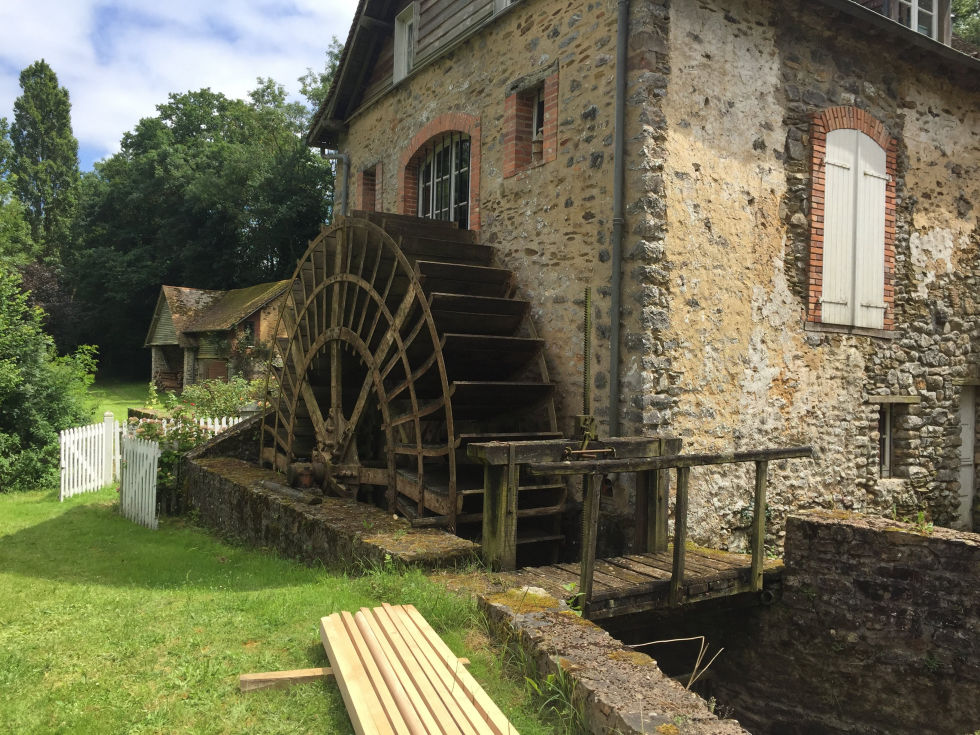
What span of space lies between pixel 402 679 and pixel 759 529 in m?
3.28

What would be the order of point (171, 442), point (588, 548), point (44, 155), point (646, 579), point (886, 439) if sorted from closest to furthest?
1. point (588, 548)
2. point (646, 579)
3. point (886, 439)
4. point (171, 442)
5. point (44, 155)

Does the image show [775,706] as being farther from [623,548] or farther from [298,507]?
[298,507]

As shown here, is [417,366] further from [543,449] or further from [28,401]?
[28,401]

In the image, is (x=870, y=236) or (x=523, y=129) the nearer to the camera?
(x=870, y=236)

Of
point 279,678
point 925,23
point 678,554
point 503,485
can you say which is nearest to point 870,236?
point 925,23

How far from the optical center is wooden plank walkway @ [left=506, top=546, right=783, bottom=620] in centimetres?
446

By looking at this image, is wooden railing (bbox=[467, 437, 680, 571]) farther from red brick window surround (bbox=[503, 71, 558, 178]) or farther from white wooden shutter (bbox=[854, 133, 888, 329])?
white wooden shutter (bbox=[854, 133, 888, 329])

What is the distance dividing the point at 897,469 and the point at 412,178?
6937mm

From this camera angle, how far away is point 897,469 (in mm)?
7727

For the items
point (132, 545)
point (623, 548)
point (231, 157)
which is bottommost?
point (132, 545)

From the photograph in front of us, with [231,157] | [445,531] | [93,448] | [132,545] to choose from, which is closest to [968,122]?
[445,531]

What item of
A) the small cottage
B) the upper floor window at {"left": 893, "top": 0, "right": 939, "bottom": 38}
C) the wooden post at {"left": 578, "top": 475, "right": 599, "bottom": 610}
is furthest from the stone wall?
the small cottage

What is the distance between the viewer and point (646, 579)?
476 centimetres

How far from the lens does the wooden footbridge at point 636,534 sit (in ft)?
14.4
